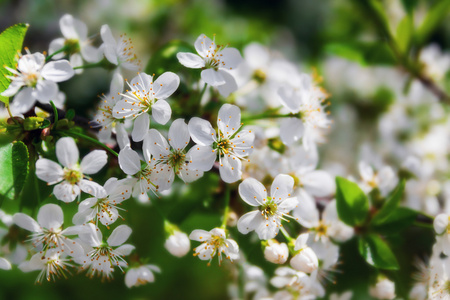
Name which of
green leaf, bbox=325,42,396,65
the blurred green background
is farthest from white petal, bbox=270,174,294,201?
green leaf, bbox=325,42,396,65

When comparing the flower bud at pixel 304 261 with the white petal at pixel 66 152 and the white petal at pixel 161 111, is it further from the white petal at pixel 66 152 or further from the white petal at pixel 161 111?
the white petal at pixel 66 152

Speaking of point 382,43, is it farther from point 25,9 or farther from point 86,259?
point 25,9

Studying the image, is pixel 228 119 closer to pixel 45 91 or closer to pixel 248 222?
pixel 248 222

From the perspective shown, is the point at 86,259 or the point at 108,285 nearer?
the point at 86,259

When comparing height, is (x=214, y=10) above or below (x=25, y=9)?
above

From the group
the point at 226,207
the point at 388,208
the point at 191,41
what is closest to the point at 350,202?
the point at 388,208

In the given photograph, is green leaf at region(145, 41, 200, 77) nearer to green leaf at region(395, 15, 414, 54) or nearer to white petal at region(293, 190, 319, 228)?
white petal at region(293, 190, 319, 228)

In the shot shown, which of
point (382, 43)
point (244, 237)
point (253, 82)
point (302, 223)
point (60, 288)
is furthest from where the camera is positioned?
point (60, 288)

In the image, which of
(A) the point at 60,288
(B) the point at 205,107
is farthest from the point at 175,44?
(A) the point at 60,288
